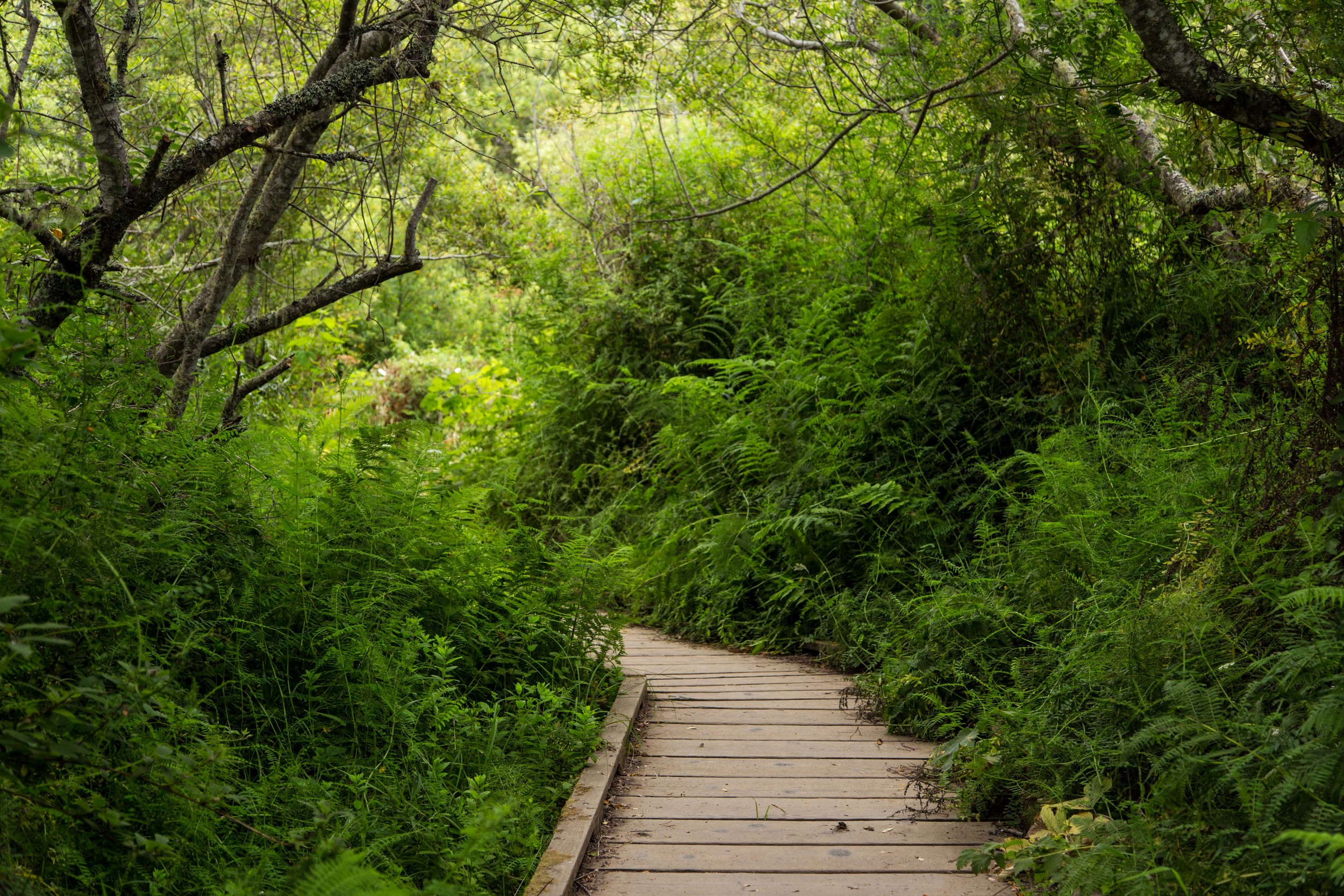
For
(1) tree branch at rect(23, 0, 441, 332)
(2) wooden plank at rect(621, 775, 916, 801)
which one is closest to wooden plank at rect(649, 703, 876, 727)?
(2) wooden plank at rect(621, 775, 916, 801)

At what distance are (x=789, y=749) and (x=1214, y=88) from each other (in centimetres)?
314

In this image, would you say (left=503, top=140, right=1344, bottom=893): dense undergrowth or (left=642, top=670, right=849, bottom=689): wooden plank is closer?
(left=503, top=140, right=1344, bottom=893): dense undergrowth

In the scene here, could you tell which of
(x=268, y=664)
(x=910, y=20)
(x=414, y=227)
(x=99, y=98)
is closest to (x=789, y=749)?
(x=268, y=664)

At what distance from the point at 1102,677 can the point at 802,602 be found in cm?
359

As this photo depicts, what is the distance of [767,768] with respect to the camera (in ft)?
14.9

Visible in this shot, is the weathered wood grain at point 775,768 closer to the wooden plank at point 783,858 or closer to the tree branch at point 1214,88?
the wooden plank at point 783,858

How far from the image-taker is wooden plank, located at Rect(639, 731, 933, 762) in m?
4.66

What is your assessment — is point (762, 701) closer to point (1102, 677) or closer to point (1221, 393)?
point (1102, 677)

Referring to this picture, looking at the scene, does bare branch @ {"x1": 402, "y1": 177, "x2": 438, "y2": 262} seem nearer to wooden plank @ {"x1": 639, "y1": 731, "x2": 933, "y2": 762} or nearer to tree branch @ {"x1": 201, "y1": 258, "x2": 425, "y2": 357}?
tree branch @ {"x1": 201, "y1": 258, "x2": 425, "y2": 357}

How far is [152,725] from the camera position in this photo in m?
3.12

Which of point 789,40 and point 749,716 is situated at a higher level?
point 789,40

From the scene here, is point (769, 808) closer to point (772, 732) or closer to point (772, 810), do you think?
point (772, 810)

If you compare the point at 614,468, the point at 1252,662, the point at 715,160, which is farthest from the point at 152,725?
the point at 715,160

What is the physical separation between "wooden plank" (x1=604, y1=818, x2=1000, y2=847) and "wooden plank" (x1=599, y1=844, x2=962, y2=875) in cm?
4
